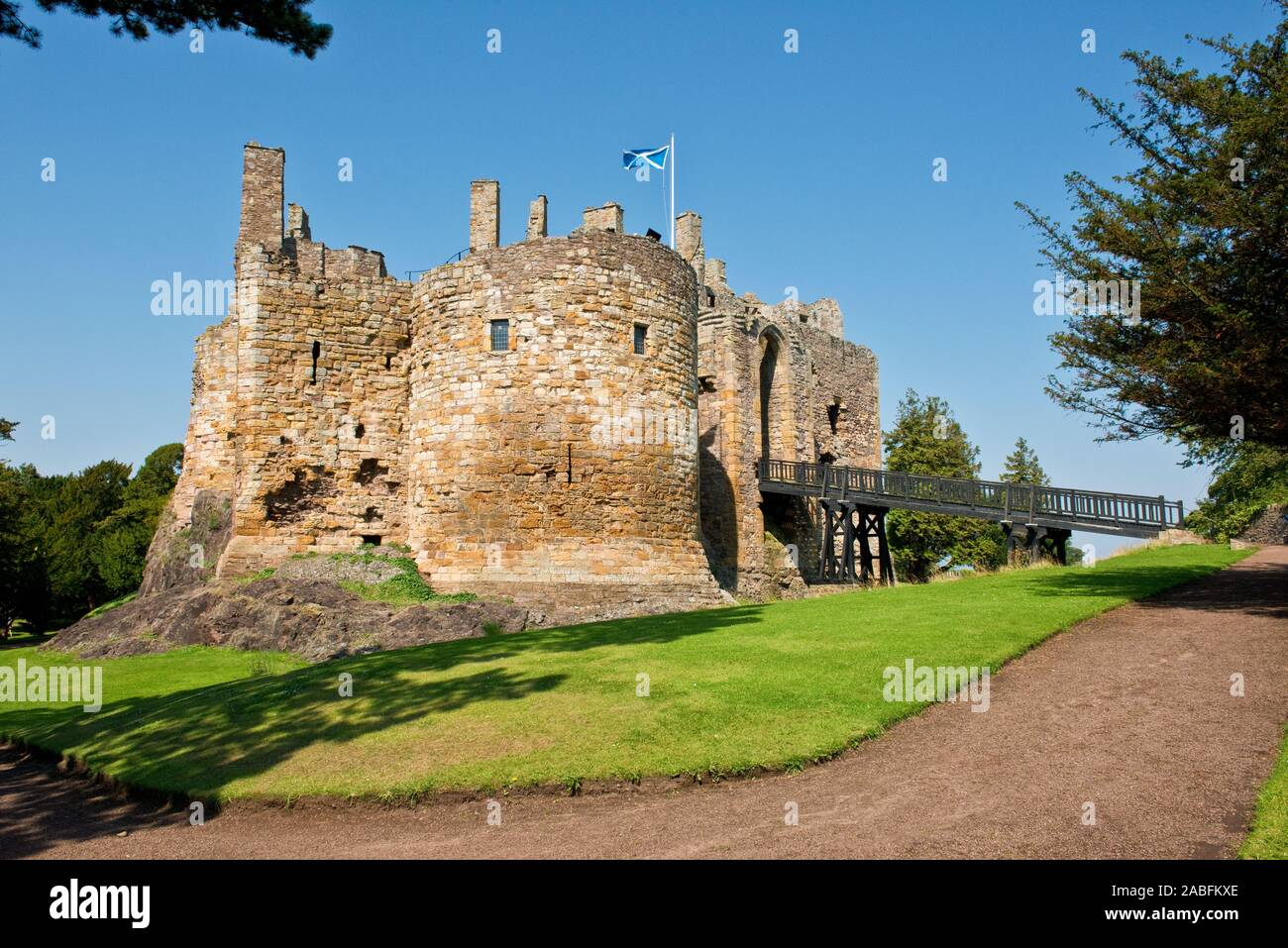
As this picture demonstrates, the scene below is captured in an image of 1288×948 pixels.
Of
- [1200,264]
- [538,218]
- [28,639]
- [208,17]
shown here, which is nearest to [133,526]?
[28,639]

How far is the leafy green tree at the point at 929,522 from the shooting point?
44.7 meters

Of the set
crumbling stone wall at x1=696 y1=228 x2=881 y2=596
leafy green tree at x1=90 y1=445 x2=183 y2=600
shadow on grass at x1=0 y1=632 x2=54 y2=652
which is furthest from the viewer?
leafy green tree at x1=90 y1=445 x2=183 y2=600

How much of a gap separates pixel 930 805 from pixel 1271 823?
216cm

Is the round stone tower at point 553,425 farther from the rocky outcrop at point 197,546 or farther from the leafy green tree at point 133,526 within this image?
the leafy green tree at point 133,526

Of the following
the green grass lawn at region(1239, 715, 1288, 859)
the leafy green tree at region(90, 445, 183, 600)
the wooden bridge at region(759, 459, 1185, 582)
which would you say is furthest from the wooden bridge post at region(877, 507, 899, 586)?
the leafy green tree at region(90, 445, 183, 600)

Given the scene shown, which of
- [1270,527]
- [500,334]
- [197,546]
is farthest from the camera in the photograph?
[1270,527]

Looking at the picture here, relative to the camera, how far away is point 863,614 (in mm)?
14195

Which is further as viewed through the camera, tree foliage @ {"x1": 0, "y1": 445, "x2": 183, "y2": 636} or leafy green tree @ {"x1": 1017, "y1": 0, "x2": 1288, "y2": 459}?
tree foliage @ {"x1": 0, "y1": 445, "x2": 183, "y2": 636}

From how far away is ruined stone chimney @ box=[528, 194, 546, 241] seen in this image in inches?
1090

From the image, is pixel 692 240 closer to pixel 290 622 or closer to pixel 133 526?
pixel 290 622

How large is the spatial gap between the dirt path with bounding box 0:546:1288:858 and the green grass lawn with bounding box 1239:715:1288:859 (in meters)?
0.12

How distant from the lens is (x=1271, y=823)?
573 centimetres

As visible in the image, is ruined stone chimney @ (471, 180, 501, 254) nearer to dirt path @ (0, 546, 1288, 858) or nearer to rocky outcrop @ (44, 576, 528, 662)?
rocky outcrop @ (44, 576, 528, 662)

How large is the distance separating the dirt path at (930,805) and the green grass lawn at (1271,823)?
0.12 meters
